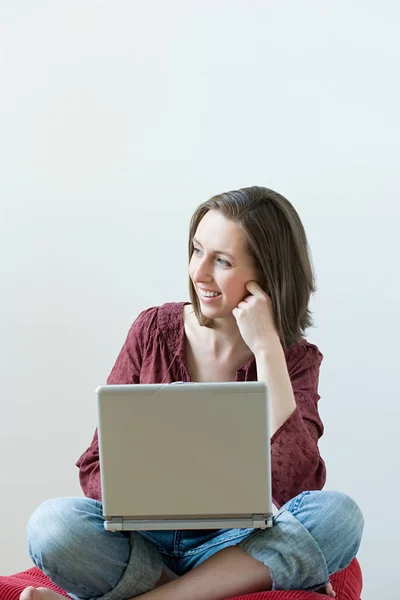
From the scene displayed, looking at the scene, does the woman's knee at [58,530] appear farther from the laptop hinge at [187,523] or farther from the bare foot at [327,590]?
the bare foot at [327,590]

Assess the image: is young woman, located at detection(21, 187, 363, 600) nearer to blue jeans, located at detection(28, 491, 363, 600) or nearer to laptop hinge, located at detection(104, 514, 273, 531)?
blue jeans, located at detection(28, 491, 363, 600)

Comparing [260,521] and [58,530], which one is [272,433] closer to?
[260,521]

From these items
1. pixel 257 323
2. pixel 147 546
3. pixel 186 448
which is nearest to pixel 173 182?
pixel 257 323

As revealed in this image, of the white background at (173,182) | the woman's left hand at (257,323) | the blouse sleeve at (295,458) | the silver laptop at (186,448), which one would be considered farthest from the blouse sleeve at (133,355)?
the white background at (173,182)

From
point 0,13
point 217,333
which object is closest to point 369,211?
point 217,333

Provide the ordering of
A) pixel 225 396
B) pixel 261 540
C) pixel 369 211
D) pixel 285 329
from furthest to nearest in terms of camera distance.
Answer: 1. pixel 369 211
2. pixel 285 329
3. pixel 261 540
4. pixel 225 396

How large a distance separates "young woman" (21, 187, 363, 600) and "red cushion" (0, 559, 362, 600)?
2.0 inches

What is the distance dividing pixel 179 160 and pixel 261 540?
4.86 ft

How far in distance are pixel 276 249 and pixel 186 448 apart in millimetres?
675

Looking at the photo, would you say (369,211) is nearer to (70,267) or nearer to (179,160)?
(179,160)

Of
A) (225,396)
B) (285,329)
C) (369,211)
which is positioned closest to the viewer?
(225,396)

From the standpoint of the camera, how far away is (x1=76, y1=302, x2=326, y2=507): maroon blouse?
2098 mm

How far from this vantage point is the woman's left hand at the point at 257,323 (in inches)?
86.7

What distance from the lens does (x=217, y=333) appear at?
2.36 metres
